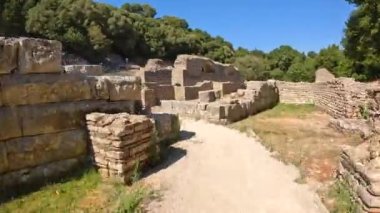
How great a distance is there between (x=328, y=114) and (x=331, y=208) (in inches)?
493

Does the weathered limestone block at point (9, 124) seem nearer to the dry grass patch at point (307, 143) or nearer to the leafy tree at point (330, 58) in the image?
the dry grass patch at point (307, 143)

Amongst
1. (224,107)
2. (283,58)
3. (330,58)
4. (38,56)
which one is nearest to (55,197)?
(38,56)

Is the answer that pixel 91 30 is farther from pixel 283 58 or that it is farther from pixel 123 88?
pixel 123 88

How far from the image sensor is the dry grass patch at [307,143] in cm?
708

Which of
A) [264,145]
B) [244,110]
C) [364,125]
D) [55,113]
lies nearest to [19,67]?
[55,113]

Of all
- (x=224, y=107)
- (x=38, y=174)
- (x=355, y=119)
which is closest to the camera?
(x=38, y=174)

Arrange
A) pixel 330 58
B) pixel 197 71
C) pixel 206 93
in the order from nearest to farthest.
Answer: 1. pixel 206 93
2. pixel 197 71
3. pixel 330 58

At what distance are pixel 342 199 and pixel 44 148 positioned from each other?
15.6 ft

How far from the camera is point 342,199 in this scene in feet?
18.4

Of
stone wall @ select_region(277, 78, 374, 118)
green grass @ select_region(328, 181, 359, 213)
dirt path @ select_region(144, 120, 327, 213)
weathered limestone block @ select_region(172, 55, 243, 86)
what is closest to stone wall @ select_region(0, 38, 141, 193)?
dirt path @ select_region(144, 120, 327, 213)

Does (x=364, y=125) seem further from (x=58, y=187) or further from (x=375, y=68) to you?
(x=375, y=68)

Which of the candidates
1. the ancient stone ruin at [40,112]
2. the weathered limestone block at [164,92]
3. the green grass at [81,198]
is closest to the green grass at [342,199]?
the green grass at [81,198]

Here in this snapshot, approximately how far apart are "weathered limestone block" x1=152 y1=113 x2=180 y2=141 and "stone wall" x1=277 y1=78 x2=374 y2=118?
5.90 meters

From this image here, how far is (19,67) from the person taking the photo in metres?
6.39
